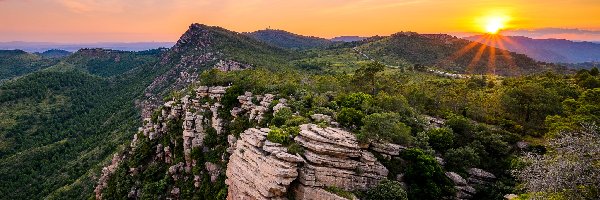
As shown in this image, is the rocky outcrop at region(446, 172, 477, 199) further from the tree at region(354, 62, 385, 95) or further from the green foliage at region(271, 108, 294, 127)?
the tree at region(354, 62, 385, 95)

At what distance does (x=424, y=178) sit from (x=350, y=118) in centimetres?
1233

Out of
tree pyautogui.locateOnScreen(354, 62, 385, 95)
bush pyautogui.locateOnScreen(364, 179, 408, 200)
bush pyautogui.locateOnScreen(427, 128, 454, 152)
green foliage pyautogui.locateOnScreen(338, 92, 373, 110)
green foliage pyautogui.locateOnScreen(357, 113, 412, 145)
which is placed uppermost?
Answer: tree pyautogui.locateOnScreen(354, 62, 385, 95)

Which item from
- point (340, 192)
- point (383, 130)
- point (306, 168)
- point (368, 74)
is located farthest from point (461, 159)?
point (368, 74)

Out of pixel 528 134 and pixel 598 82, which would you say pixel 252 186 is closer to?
pixel 528 134

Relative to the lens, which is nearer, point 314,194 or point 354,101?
point 314,194

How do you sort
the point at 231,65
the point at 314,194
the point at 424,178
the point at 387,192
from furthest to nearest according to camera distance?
the point at 231,65, the point at 424,178, the point at 387,192, the point at 314,194

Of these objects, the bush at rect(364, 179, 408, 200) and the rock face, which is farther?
the bush at rect(364, 179, 408, 200)

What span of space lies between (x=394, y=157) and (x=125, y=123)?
14981 centimetres

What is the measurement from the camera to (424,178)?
45.5 metres

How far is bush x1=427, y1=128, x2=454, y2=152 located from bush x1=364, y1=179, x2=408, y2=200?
14.2 metres

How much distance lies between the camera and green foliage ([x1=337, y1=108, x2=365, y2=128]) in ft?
169

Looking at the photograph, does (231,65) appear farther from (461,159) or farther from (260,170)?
(260,170)

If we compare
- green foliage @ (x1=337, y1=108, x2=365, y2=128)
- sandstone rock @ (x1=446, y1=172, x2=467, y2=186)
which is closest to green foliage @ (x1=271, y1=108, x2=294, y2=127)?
green foliage @ (x1=337, y1=108, x2=365, y2=128)

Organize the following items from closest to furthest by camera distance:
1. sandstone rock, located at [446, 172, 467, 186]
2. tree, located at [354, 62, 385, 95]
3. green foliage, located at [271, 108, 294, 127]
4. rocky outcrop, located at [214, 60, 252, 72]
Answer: sandstone rock, located at [446, 172, 467, 186], green foliage, located at [271, 108, 294, 127], tree, located at [354, 62, 385, 95], rocky outcrop, located at [214, 60, 252, 72]
